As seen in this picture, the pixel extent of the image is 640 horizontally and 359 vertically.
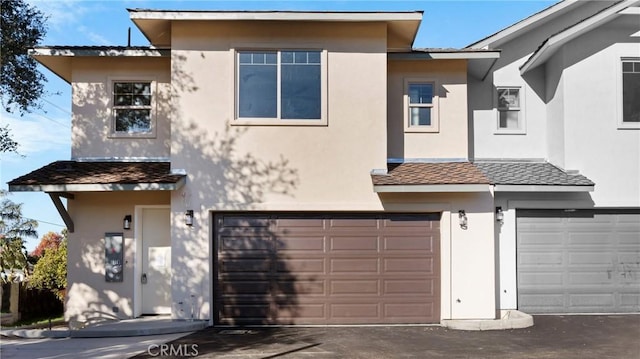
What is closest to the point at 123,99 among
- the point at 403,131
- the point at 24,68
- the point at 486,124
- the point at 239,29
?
the point at 239,29

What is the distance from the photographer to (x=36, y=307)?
1465 cm

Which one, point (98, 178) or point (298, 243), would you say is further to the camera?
point (298, 243)

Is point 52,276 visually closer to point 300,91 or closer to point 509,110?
point 300,91

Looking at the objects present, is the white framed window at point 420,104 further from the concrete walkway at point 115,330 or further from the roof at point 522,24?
the concrete walkway at point 115,330

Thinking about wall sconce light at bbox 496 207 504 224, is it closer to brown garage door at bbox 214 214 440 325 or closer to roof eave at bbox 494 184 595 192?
roof eave at bbox 494 184 595 192

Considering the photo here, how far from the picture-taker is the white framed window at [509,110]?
525 inches

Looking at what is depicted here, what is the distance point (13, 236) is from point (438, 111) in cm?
1861

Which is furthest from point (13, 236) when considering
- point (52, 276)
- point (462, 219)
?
point (462, 219)

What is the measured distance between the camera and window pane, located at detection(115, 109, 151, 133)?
12.4 meters

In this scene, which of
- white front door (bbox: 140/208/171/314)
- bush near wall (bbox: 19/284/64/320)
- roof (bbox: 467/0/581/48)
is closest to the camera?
white front door (bbox: 140/208/171/314)

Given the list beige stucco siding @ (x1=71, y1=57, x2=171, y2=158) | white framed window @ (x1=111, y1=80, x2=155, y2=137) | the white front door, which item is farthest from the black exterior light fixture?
white framed window @ (x1=111, y1=80, x2=155, y2=137)

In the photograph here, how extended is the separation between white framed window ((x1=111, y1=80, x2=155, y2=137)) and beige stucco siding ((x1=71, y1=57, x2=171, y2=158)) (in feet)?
0.38

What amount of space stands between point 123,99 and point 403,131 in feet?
21.0

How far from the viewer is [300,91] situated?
11.4 m
